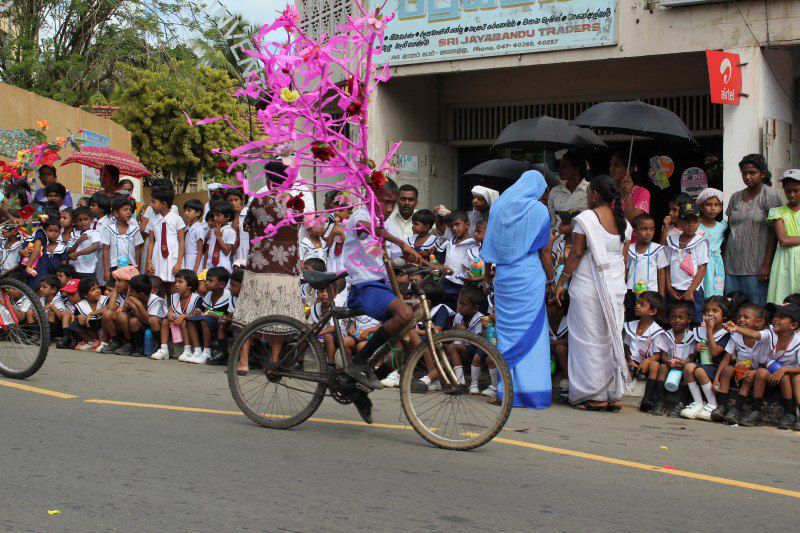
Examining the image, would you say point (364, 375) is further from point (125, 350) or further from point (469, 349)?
point (125, 350)

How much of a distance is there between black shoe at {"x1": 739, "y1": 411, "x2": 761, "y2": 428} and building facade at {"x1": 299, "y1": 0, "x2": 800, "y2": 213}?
4.37 m

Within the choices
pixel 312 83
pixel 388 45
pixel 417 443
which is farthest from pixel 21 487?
pixel 388 45

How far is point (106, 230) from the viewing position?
12.7 meters

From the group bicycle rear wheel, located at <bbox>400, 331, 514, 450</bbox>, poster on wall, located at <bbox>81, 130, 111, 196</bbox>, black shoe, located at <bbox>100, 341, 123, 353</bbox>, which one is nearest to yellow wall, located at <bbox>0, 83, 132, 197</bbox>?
poster on wall, located at <bbox>81, 130, 111, 196</bbox>

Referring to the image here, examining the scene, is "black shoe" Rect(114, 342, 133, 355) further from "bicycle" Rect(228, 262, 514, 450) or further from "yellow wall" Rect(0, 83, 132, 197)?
"yellow wall" Rect(0, 83, 132, 197)

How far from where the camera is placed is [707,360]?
8727 mm

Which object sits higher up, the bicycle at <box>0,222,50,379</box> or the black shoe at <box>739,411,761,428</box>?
the bicycle at <box>0,222,50,379</box>

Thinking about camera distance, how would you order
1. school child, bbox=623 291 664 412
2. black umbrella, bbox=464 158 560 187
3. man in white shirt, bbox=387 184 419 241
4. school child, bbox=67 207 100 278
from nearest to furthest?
1. school child, bbox=623 291 664 412
2. man in white shirt, bbox=387 184 419 241
3. black umbrella, bbox=464 158 560 187
4. school child, bbox=67 207 100 278

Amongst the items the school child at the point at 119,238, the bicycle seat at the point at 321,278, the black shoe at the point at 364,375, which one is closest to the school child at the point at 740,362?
the black shoe at the point at 364,375

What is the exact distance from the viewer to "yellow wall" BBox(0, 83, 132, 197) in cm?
1884

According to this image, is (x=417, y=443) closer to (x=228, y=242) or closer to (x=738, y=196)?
(x=738, y=196)

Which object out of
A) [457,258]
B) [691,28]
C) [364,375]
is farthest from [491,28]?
[364,375]

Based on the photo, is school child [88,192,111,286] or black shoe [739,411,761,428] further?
school child [88,192,111,286]

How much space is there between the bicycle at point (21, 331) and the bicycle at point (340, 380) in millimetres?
2346
